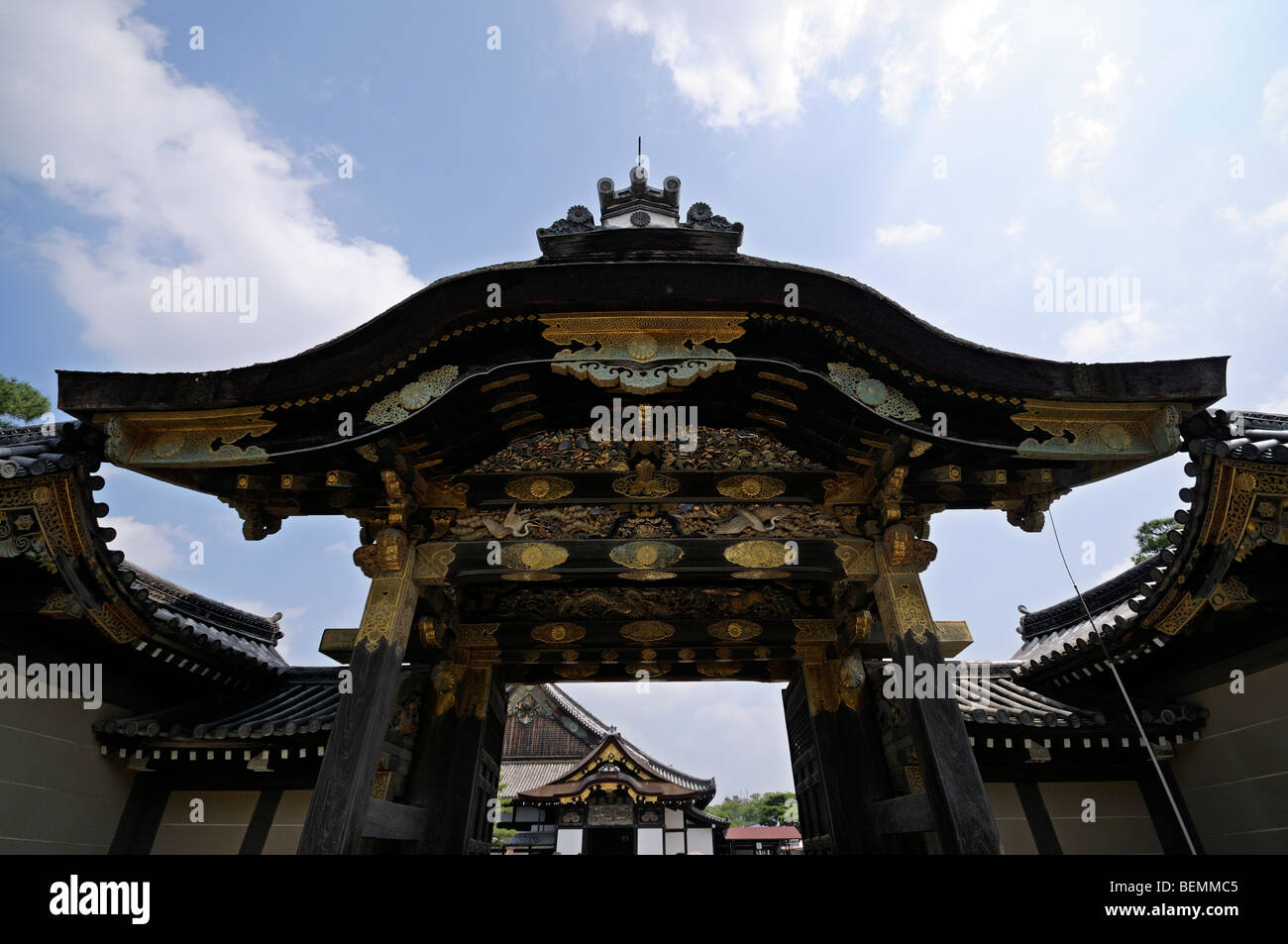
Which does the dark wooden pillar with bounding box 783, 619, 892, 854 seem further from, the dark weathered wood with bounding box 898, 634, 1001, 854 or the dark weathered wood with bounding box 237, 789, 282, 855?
the dark weathered wood with bounding box 237, 789, 282, 855

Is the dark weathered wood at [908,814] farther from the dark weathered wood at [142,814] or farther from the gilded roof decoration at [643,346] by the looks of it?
the dark weathered wood at [142,814]

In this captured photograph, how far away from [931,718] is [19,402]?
21287mm

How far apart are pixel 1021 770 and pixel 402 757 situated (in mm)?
7735

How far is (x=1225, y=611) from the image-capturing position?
20.8 ft

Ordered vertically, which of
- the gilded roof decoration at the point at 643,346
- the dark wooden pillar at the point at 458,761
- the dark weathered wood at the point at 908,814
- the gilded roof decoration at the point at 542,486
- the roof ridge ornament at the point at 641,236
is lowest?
the dark weathered wood at the point at 908,814

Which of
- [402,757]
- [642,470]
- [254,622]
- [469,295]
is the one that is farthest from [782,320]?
[254,622]

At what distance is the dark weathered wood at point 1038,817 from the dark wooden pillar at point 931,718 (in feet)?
12.3

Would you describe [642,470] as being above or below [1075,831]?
above

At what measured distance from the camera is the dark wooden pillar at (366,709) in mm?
4676

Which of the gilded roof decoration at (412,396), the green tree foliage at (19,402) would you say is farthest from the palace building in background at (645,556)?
the green tree foliage at (19,402)

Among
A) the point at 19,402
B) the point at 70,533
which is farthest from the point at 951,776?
the point at 19,402

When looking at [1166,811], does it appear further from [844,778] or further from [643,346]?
[643,346]
